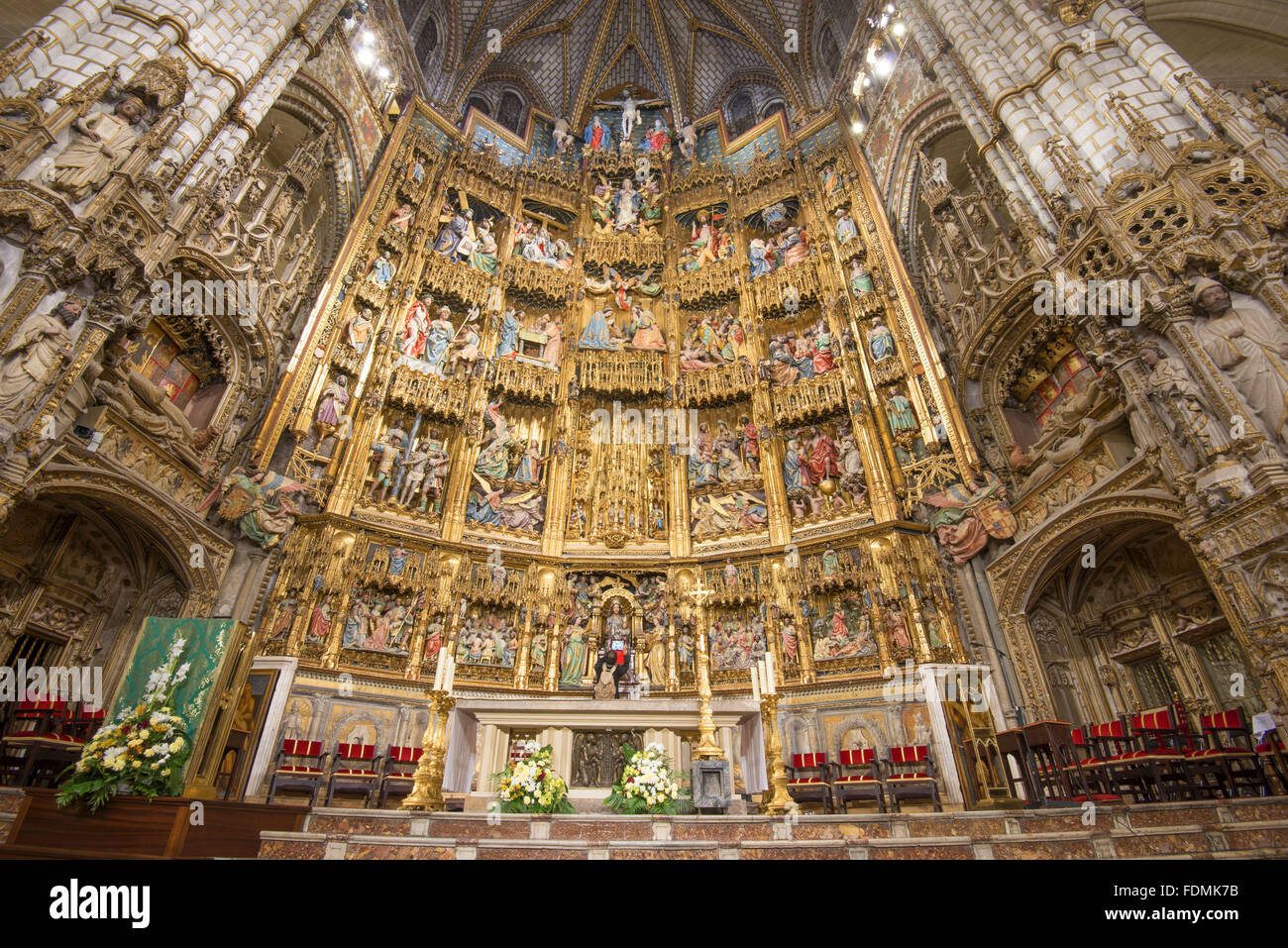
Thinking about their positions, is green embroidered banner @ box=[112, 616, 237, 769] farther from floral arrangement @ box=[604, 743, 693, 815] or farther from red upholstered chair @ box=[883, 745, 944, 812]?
red upholstered chair @ box=[883, 745, 944, 812]

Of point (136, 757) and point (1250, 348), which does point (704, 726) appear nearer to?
point (136, 757)

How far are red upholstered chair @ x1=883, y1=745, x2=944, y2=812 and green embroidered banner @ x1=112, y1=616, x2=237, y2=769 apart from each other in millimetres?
8644

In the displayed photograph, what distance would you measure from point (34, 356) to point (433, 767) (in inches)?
253

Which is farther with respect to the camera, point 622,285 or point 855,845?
point 622,285

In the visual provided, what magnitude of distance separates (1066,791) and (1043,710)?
3.23 metres

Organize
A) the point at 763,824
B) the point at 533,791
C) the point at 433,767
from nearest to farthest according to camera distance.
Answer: the point at 763,824 → the point at 533,791 → the point at 433,767

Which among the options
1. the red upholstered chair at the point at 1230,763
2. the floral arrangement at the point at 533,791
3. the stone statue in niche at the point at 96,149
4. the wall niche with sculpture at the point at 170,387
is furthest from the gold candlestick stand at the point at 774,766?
the stone statue in niche at the point at 96,149

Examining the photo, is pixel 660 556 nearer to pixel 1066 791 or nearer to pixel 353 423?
pixel 353 423

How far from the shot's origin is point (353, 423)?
13.3 metres

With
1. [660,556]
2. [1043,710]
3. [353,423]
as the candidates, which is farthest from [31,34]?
[1043,710]

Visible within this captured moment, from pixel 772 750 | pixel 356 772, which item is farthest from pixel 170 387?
pixel 772 750

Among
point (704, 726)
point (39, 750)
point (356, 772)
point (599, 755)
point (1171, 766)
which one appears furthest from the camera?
point (356, 772)

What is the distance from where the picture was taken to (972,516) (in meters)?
11.2

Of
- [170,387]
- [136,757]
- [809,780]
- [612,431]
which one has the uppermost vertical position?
[612,431]
